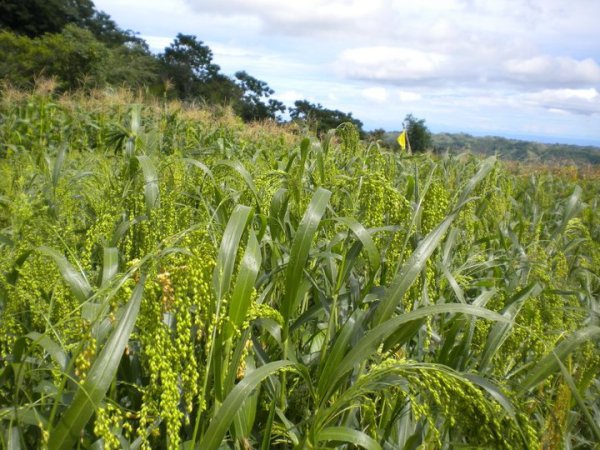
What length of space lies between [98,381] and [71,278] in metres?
0.39

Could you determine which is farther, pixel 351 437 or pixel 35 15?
pixel 35 15

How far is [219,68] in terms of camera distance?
33.2 metres

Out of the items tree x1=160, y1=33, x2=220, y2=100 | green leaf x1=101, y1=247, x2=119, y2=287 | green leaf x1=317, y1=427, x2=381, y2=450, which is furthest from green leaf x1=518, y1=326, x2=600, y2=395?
tree x1=160, y1=33, x2=220, y2=100

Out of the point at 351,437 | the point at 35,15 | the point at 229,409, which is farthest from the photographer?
the point at 35,15

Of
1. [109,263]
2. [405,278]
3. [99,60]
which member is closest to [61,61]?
[99,60]

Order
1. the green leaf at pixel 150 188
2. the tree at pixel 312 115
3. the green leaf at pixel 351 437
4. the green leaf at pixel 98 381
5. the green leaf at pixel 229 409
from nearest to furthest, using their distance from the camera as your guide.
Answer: the green leaf at pixel 98 381 → the green leaf at pixel 229 409 → the green leaf at pixel 351 437 → the green leaf at pixel 150 188 → the tree at pixel 312 115

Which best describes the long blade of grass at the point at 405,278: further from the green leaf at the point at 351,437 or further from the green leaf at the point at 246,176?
the green leaf at the point at 246,176

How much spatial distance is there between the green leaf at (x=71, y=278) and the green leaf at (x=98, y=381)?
0.35 m

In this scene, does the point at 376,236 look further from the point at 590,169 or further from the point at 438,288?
the point at 590,169

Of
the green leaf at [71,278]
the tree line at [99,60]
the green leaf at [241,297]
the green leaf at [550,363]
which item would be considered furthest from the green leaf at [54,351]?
the tree line at [99,60]

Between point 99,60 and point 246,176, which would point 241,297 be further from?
point 99,60

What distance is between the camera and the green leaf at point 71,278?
3.72ft

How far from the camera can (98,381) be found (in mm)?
826

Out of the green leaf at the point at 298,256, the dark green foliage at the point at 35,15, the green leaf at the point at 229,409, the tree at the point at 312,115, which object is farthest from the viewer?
the dark green foliage at the point at 35,15
